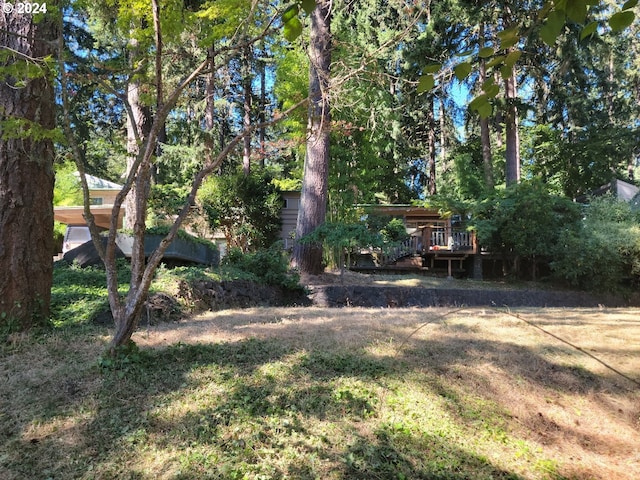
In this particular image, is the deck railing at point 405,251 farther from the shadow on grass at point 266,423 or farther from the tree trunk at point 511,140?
the shadow on grass at point 266,423

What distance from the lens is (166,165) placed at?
631 inches

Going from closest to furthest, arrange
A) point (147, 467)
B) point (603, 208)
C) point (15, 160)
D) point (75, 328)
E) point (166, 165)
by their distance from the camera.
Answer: point (147, 467)
point (15, 160)
point (75, 328)
point (603, 208)
point (166, 165)

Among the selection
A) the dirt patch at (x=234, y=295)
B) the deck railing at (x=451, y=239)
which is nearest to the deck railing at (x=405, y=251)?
the deck railing at (x=451, y=239)

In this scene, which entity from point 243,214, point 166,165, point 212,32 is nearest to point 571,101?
point 243,214

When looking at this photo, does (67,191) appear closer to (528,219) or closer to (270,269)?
(270,269)

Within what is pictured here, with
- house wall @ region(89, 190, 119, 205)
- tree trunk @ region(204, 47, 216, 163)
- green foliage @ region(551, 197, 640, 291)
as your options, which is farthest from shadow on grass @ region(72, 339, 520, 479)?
house wall @ region(89, 190, 119, 205)

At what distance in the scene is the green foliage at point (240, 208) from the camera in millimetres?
17281

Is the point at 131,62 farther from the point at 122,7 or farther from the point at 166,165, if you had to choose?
the point at 166,165

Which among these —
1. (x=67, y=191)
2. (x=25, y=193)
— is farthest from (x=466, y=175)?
(x=67, y=191)

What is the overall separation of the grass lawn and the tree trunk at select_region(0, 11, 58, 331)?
15.5 inches

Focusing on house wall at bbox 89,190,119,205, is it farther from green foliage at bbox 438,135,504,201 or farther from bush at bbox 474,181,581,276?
bush at bbox 474,181,581,276

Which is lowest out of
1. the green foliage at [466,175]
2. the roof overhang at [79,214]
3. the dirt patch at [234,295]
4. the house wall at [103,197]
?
the dirt patch at [234,295]

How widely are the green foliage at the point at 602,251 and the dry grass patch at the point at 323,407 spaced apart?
8188 millimetres

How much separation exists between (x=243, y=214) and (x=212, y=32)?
1397 centimetres
